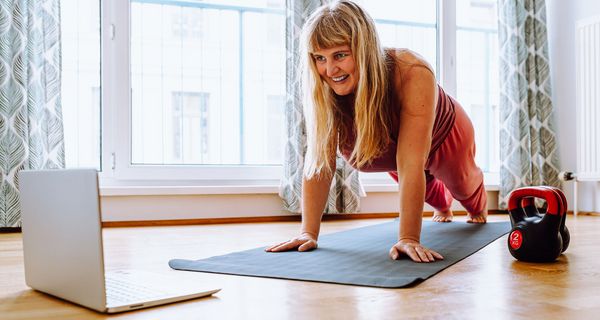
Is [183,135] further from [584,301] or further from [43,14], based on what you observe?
[584,301]

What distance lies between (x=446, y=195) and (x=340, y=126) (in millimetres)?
1091

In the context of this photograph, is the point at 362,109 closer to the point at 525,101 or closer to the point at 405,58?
the point at 405,58

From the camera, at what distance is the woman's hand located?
5.03ft

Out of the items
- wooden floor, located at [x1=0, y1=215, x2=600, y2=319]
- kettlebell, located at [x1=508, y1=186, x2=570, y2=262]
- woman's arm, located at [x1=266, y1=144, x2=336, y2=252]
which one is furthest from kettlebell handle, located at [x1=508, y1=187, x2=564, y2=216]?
woman's arm, located at [x1=266, y1=144, x2=336, y2=252]

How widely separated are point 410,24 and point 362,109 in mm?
2487

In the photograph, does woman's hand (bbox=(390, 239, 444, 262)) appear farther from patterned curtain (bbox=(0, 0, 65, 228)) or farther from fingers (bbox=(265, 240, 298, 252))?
patterned curtain (bbox=(0, 0, 65, 228))

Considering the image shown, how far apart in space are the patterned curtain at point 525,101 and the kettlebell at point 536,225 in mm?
2162

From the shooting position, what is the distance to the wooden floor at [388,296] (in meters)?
1.01

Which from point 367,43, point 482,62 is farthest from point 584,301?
point 482,62

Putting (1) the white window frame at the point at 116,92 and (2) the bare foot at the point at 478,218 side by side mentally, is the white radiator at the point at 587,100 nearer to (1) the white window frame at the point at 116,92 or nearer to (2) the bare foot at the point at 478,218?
(2) the bare foot at the point at 478,218

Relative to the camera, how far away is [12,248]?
2.04 meters

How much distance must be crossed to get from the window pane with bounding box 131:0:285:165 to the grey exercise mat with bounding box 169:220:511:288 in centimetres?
154

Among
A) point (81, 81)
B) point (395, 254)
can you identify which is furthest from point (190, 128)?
point (395, 254)

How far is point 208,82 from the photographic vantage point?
3551mm
